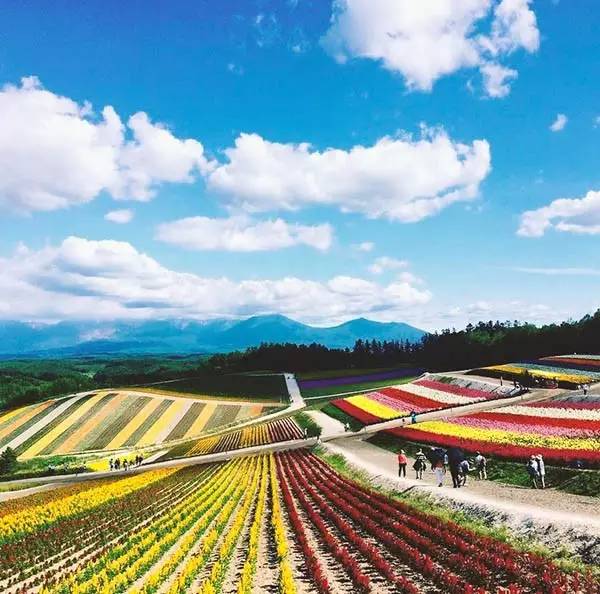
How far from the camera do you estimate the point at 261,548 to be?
18.4 meters

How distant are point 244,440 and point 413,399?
854 inches

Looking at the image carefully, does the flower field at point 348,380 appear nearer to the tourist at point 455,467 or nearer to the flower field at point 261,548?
the tourist at point 455,467

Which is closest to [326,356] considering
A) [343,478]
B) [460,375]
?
[460,375]

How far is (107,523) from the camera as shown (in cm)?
2539

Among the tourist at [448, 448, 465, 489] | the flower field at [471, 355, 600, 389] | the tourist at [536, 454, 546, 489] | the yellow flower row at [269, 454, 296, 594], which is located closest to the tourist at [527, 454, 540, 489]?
the tourist at [536, 454, 546, 489]

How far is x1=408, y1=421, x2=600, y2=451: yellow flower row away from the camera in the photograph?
2889 cm

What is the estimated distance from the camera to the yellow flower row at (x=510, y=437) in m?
28.9

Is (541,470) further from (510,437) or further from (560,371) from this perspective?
(560,371)

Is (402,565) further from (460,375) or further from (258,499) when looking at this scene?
(460,375)

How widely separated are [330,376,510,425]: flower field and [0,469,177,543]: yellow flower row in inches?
1044

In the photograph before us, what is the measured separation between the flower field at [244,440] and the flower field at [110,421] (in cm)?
1208

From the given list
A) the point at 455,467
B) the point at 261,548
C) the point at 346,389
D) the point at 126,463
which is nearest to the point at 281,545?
the point at 261,548

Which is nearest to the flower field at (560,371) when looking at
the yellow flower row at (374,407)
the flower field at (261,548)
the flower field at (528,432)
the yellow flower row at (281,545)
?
the flower field at (528,432)

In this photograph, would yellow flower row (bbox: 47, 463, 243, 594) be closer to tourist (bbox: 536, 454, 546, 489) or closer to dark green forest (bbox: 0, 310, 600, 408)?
tourist (bbox: 536, 454, 546, 489)
